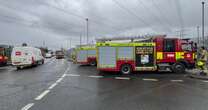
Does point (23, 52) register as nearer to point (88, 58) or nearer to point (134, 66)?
point (88, 58)

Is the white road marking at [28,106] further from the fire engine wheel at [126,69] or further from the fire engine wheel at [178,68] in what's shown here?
the fire engine wheel at [178,68]

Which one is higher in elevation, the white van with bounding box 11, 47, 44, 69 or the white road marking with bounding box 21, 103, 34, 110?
the white van with bounding box 11, 47, 44, 69

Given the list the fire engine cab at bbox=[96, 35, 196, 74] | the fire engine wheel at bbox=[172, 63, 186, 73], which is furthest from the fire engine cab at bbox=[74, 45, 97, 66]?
the fire engine wheel at bbox=[172, 63, 186, 73]

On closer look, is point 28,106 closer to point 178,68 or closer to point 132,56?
point 132,56

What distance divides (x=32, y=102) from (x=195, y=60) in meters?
14.5

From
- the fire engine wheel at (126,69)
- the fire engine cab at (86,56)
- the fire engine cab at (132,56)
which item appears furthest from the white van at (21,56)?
the fire engine wheel at (126,69)

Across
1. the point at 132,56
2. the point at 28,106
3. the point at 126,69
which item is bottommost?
the point at 28,106

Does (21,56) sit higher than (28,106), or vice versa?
(21,56)

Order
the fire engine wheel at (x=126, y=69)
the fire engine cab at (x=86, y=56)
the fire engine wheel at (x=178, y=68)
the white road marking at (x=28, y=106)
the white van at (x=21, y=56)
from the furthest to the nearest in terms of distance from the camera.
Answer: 1. the fire engine cab at (x=86, y=56)
2. the white van at (x=21, y=56)
3. the fire engine wheel at (x=178, y=68)
4. the fire engine wheel at (x=126, y=69)
5. the white road marking at (x=28, y=106)

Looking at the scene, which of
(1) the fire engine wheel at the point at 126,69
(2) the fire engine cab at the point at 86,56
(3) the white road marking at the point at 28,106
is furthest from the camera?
(2) the fire engine cab at the point at 86,56

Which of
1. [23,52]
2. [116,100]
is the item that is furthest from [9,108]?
[23,52]

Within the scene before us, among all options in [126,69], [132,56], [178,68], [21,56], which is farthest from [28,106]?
[21,56]

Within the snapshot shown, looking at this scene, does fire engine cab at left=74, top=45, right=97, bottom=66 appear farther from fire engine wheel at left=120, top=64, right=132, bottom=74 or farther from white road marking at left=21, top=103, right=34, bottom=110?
white road marking at left=21, top=103, right=34, bottom=110

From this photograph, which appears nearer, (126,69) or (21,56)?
(126,69)
